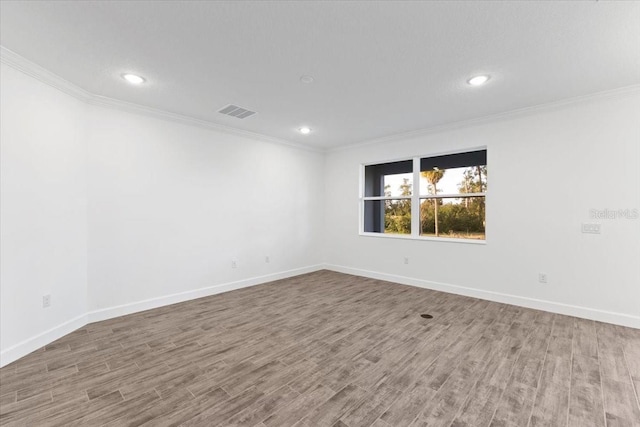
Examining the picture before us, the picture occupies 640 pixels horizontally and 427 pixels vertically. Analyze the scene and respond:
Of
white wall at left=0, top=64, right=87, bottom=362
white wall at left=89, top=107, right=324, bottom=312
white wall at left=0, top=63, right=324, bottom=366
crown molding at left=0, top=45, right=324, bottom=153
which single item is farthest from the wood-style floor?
crown molding at left=0, top=45, right=324, bottom=153

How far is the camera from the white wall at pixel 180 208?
3.40 metres

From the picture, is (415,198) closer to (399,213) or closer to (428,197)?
(428,197)

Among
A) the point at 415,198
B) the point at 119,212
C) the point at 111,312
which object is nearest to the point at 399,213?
the point at 415,198

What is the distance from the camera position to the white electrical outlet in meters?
3.33

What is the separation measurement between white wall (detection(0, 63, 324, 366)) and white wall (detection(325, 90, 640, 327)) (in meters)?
3.01

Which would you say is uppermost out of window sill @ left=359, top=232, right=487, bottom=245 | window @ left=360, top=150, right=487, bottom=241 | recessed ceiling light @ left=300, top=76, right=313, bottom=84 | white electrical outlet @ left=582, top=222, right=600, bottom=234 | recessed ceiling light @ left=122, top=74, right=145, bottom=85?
recessed ceiling light @ left=300, top=76, right=313, bottom=84

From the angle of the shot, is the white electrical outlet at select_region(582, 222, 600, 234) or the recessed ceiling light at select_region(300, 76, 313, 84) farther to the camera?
the white electrical outlet at select_region(582, 222, 600, 234)

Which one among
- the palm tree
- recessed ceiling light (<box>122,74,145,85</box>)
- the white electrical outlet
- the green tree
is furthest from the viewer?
the green tree

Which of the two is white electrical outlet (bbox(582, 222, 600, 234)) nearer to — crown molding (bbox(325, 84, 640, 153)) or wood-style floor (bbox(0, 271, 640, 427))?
wood-style floor (bbox(0, 271, 640, 427))

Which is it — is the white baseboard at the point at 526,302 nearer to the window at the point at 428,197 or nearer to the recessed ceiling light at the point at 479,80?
the window at the point at 428,197

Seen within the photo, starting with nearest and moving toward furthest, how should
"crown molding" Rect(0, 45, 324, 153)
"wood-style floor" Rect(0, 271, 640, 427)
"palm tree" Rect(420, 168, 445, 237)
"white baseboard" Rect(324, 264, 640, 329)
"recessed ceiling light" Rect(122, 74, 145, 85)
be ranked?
"wood-style floor" Rect(0, 271, 640, 427)
"crown molding" Rect(0, 45, 324, 153)
"recessed ceiling light" Rect(122, 74, 145, 85)
"white baseboard" Rect(324, 264, 640, 329)
"palm tree" Rect(420, 168, 445, 237)

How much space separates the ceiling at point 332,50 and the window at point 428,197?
1.16m

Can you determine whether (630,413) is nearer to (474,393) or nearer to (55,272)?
(474,393)

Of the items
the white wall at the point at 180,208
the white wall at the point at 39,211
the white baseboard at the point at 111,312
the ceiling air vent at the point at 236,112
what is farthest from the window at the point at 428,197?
the white wall at the point at 39,211
